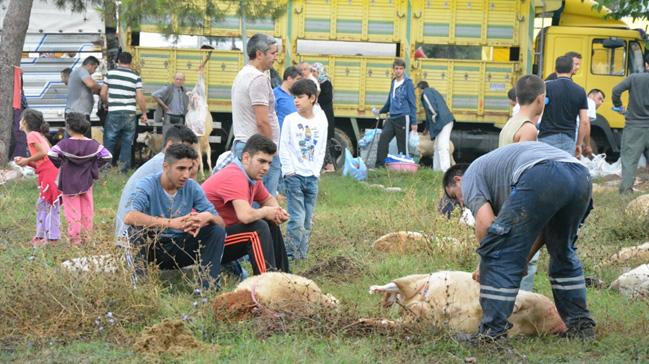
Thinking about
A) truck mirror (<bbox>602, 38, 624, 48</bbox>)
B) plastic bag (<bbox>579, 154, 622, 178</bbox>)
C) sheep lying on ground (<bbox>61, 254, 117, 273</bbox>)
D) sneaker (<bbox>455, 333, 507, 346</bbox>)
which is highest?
truck mirror (<bbox>602, 38, 624, 48</bbox>)

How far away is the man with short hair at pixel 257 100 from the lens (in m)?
9.20

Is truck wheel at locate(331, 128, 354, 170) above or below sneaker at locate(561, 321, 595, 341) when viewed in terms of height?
below

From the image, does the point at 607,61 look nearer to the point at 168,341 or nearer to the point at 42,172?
the point at 42,172

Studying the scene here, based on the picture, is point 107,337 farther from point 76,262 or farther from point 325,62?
point 325,62

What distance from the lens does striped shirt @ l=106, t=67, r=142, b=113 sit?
53.2 feet

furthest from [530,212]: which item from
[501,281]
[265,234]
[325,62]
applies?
[325,62]

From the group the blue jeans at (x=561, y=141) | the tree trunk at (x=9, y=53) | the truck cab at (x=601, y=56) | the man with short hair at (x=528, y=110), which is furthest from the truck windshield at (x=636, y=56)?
the man with short hair at (x=528, y=110)

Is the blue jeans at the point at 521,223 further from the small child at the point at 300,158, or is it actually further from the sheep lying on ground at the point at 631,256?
the small child at the point at 300,158

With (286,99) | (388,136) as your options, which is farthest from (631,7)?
(388,136)

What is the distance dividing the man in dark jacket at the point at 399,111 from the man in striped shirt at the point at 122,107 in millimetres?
4030

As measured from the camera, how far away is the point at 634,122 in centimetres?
1433

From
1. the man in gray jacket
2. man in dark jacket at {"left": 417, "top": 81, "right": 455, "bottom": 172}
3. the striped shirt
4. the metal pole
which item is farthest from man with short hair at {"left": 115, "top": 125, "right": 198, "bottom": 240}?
man in dark jacket at {"left": 417, "top": 81, "right": 455, "bottom": 172}

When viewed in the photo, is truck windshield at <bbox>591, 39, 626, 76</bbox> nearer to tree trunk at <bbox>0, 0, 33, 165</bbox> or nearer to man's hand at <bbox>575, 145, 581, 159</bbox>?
man's hand at <bbox>575, 145, 581, 159</bbox>

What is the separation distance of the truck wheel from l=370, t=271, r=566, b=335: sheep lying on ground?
37.5 ft
